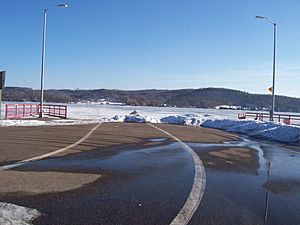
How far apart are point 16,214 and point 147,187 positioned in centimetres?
266

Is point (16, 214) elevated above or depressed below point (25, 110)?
below

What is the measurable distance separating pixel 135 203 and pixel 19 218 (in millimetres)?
1811

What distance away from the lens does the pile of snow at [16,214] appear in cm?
447

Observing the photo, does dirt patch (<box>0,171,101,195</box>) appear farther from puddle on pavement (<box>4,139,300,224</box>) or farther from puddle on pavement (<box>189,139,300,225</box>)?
puddle on pavement (<box>189,139,300,225</box>)

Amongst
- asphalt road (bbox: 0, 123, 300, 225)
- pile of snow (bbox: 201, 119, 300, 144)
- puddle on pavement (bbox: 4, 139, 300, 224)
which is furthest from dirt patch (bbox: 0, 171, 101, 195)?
pile of snow (bbox: 201, 119, 300, 144)

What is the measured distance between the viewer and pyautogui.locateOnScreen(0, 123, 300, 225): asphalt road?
16.6 ft

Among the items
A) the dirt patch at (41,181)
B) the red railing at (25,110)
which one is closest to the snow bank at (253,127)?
the red railing at (25,110)

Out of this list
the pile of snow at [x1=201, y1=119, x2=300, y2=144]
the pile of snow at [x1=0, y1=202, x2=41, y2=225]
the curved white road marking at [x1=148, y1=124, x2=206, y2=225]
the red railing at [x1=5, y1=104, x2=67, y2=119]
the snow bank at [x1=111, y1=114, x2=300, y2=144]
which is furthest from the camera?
the red railing at [x1=5, y1=104, x2=67, y2=119]

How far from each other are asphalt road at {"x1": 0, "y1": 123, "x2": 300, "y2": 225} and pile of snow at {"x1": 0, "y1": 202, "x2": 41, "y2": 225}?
0.11 meters

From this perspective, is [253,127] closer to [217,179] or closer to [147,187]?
[217,179]

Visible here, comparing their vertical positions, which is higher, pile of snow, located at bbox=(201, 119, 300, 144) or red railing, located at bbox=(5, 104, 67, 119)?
red railing, located at bbox=(5, 104, 67, 119)

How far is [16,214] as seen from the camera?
474cm

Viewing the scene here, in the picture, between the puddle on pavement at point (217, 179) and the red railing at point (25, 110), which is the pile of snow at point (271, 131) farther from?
the red railing at point (25, 110)

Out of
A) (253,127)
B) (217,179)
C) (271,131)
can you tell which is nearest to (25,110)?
(253,127)
